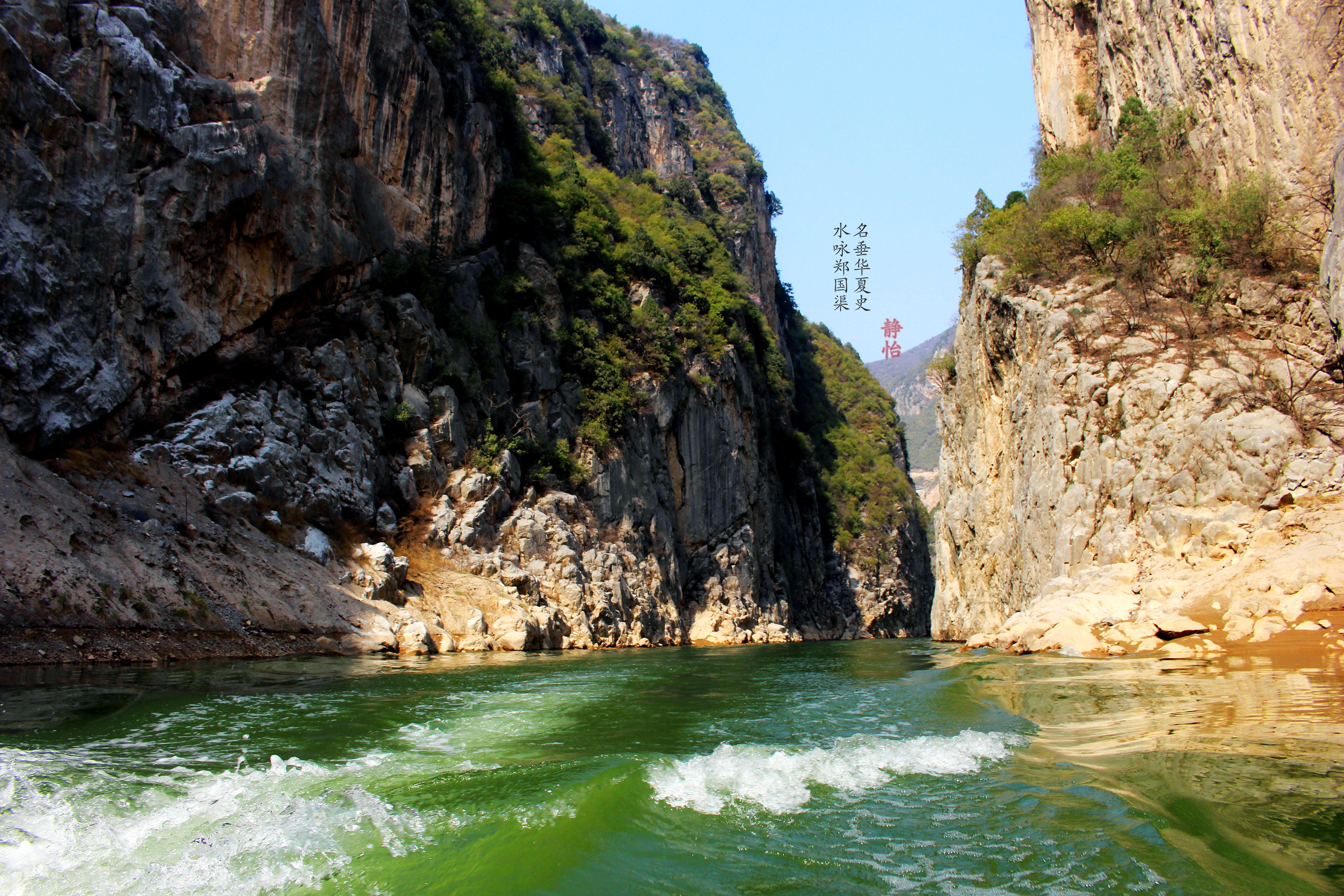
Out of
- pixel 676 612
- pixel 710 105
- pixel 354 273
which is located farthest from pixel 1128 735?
pixel 710 105

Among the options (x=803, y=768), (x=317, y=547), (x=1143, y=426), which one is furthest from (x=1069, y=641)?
(x=317, y=547)

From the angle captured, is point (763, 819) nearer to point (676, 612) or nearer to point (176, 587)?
point (176, 587)

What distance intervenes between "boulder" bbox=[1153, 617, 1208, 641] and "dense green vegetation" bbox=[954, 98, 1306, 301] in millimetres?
8864

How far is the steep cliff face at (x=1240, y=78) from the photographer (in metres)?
16.0

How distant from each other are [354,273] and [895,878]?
926 inches

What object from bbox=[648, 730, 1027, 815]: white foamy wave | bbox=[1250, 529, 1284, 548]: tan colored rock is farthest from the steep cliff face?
bbox=[648, 730, 1027, 815]: white foamy wave

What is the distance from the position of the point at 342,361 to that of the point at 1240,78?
23.9 metres

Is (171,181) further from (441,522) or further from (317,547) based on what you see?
(441,522)

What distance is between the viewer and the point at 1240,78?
17.5 meters

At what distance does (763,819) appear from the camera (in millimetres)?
5152

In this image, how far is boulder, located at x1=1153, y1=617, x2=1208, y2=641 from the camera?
39.2ft

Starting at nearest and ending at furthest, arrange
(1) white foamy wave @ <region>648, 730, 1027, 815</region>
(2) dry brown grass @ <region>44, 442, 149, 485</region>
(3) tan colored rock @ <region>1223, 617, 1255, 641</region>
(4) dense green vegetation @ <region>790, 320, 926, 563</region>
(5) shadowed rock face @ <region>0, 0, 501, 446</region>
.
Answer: (1) white foamy wave @ <region>648, 730, 1027, 815</region> → (3) tan colored rock @ <region>1223, 617, 1255, 641</region> → (2) dry brown grass @ <region>44, 442, 149, 485</region> → (5) shadowed rock face @ <region>0, 0, 501, 446</region> → (4) dense green vegetation @ <region>790, 320, 926, 563</region>

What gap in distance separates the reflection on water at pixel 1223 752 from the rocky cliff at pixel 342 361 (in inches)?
531

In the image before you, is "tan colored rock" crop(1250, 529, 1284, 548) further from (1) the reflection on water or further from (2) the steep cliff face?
(2) the steep cliff face
